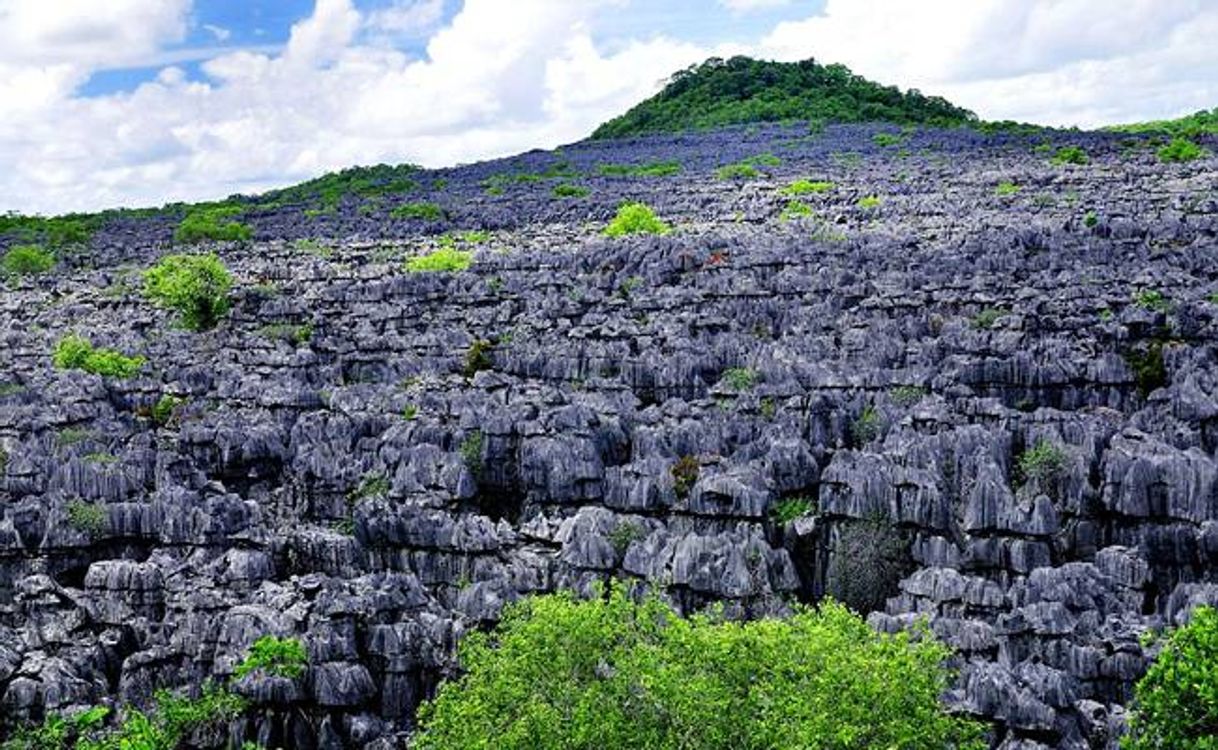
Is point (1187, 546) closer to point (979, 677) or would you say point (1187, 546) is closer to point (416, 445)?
point (979, 677)

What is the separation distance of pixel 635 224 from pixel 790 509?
47.7 m

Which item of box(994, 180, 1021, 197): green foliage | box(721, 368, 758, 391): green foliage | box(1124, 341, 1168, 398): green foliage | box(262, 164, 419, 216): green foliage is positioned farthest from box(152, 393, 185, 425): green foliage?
box(262, 164, 419, 216): green foliage

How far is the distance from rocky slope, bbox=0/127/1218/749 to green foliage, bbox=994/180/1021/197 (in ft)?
33.1

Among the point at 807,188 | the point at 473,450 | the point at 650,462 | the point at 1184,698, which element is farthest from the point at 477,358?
the point at 807,188

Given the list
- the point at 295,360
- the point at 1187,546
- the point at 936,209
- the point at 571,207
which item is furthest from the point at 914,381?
the point at 571,207

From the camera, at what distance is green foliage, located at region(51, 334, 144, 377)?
5200cm

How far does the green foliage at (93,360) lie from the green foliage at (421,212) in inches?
1767

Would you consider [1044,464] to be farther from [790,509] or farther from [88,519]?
[88,519]

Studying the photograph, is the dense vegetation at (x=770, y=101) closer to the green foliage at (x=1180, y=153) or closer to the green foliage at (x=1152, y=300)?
the green foliage at (x=1180, y=153)

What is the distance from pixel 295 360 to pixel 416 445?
14976mm

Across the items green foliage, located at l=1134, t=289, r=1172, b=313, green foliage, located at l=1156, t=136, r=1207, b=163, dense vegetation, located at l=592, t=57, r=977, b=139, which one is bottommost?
green foliage, located at l=1134, t=289, r=1172, b=313

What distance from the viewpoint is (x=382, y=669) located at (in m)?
25.6

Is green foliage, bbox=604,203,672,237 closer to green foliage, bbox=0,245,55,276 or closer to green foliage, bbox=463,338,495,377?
green foliage, bbox=463,338,495,377

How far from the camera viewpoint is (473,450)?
3797 cm
